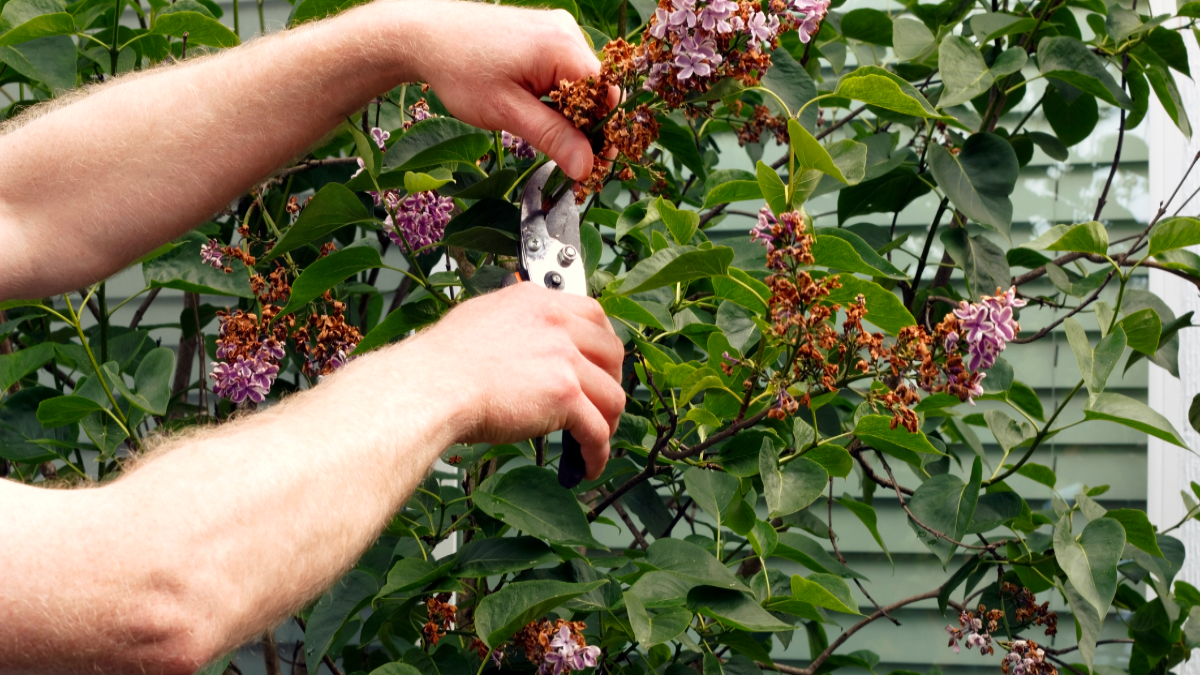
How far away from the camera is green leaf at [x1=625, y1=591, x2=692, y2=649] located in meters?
0.71

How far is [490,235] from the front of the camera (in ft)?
2.44

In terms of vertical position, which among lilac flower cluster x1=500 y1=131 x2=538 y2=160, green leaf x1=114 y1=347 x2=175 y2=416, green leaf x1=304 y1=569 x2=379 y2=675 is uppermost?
lilac flower cluster x1=500 y1=131 x2=538 y2=160

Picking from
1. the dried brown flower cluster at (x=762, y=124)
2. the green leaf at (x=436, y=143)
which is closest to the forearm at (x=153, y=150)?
the green leaf at (x=436, y=143)

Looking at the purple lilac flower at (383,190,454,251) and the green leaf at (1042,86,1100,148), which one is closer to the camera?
the purple lilac flower at (383,190,454,251)

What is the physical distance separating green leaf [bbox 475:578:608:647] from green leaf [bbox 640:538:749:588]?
0.26 ft

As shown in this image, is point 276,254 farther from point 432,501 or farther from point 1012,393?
point 1012,393

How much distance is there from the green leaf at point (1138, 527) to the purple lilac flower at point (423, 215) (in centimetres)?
81

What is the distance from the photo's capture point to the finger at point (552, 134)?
26.2 inches

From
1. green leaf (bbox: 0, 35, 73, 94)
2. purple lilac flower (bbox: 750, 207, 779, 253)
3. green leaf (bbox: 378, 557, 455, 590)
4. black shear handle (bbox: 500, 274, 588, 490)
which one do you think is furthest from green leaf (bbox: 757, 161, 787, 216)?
green leaf (bbox: 0, 35, 73, 94)

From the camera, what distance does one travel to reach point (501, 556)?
823 mm

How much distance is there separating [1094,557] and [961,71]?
550mm

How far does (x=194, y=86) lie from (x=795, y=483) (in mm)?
721

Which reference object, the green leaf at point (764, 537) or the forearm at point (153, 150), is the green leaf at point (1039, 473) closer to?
the green leaf at point (764, 537)

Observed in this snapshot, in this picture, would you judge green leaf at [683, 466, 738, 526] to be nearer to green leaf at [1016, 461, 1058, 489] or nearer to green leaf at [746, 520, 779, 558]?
green leaf at [746, 520, 779, 558]
